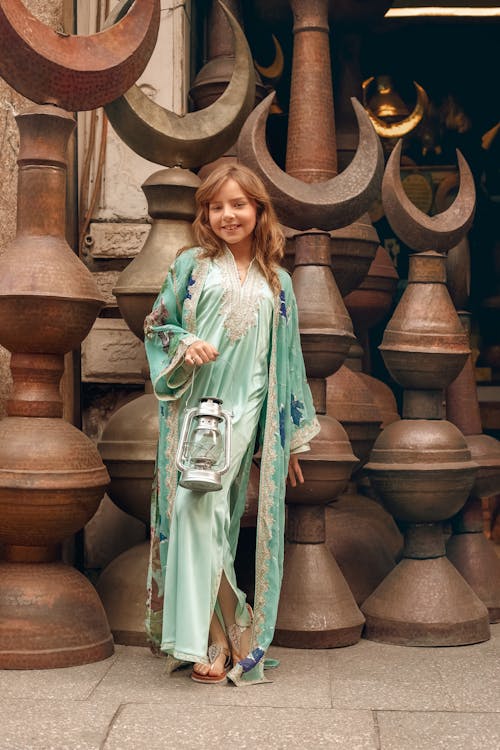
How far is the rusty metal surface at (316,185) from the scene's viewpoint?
4535mm

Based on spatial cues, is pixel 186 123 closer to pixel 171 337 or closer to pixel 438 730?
pixel 171 337

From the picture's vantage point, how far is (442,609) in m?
4.51

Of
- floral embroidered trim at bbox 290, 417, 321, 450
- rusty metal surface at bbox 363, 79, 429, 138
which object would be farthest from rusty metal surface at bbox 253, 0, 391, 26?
floral embroidered trim at bbox 290, 417, 321, 450

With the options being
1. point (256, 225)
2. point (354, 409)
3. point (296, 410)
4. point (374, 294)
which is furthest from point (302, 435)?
point (374, 294)

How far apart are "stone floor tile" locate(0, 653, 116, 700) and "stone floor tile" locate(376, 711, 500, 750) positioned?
89 cm

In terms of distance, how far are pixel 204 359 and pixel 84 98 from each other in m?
1.04

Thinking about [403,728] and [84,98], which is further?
[84,98]

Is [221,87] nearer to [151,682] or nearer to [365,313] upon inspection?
[365,313]

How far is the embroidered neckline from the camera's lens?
402 cm

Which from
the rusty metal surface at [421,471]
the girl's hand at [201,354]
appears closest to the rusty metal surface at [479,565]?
the rusty metal surface at [421,471]

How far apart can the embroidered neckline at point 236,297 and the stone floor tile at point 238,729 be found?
1.17 m

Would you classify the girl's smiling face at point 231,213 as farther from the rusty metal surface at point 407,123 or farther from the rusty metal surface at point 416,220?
the rusty metal surface at point 407,123

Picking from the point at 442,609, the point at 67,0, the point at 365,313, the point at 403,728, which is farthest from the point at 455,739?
the point at 67,0

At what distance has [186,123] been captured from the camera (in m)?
4.70
